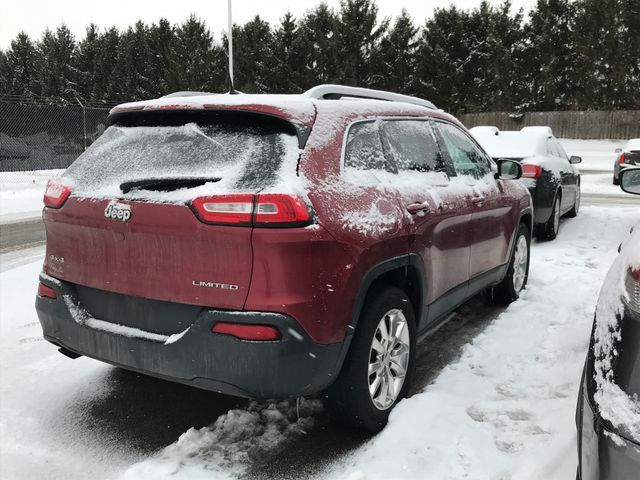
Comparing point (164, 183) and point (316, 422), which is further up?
point (164, 183)

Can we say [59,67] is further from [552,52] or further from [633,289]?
[633,289]

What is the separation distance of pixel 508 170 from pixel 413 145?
1859 mm

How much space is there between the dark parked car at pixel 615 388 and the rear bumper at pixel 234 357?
1114 millimetres

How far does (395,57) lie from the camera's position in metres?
44.8

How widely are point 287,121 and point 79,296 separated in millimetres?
1409

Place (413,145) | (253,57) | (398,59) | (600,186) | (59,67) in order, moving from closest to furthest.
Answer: (413,145) < (600,186) < (398,59) < (253,57) < (59,67)

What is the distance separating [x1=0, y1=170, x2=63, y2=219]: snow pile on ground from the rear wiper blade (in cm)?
1045

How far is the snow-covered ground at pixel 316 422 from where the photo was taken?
2781 millimetres

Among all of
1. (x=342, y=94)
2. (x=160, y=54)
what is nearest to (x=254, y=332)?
(x=342, y=94)

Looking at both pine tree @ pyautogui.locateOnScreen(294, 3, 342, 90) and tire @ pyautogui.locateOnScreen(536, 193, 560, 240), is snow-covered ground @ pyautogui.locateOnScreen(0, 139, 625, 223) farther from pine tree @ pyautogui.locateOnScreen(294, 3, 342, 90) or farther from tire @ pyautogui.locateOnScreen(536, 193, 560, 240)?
pine tree @ pyautogui.locateOnScreen(294, 3, 342, 90)

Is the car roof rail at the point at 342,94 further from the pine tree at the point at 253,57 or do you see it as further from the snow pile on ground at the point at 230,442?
the pine tree at the point at 253,57

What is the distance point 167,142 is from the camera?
289 cm

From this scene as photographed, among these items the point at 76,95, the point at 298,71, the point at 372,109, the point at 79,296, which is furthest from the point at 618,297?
the point at 76,95

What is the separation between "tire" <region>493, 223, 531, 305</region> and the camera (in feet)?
17.7
